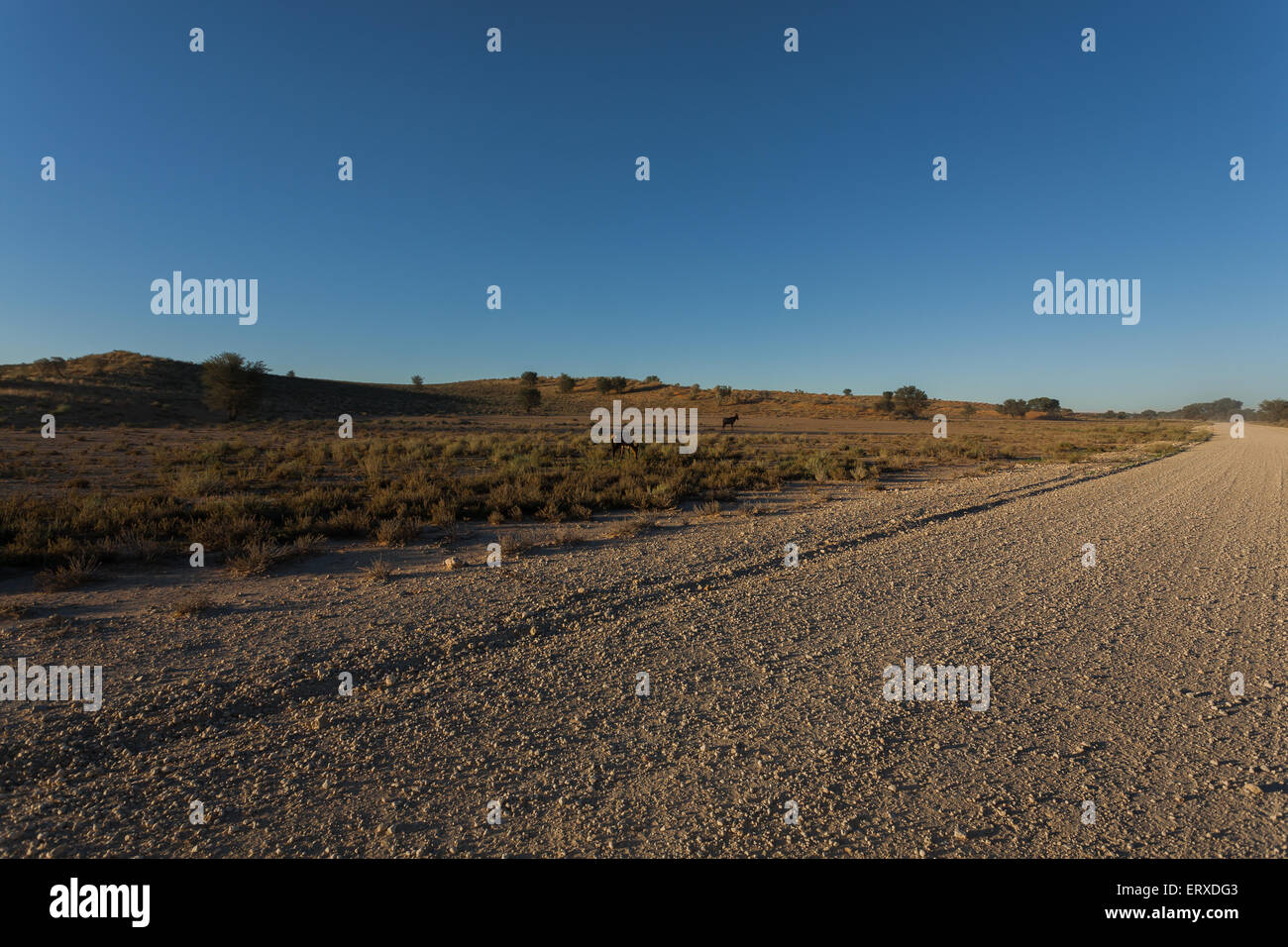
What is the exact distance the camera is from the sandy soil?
2.83m

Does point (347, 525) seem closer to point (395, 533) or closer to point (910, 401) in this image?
point (395, 533)

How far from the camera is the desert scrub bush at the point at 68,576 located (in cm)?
668

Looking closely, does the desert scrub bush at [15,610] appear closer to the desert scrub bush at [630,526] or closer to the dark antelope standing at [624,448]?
the desert scrub bush at [630,526]

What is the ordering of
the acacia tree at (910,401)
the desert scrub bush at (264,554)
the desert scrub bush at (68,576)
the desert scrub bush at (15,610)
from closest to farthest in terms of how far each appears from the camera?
the desert scrub bush at (15,610) < the desert scrub bush at (68,576) < the desert scrub bush at (264,554) < the acacia tree at (910,401)

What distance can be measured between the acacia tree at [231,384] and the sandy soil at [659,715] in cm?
4538

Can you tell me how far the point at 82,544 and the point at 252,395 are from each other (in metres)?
44.7

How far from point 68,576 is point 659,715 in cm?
729

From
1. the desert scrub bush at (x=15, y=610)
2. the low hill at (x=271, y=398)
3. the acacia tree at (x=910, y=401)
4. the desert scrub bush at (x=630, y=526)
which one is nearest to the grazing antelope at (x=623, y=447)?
the desert scrub bush at (x=630, y=526)

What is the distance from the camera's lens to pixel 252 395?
4628 cm

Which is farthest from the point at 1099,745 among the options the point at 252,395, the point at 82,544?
the point at 252,395

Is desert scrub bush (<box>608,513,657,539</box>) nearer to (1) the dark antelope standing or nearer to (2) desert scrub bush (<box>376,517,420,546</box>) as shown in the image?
(2) desert scrub bush (<box>376,517,420,546</box>)

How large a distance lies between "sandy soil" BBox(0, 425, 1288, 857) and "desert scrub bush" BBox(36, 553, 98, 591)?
0.26 meters

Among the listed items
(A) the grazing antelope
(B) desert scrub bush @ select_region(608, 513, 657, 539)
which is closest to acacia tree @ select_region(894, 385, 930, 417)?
(A) the grazing antelope

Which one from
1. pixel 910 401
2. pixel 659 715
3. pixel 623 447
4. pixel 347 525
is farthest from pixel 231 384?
pixel 910 401
